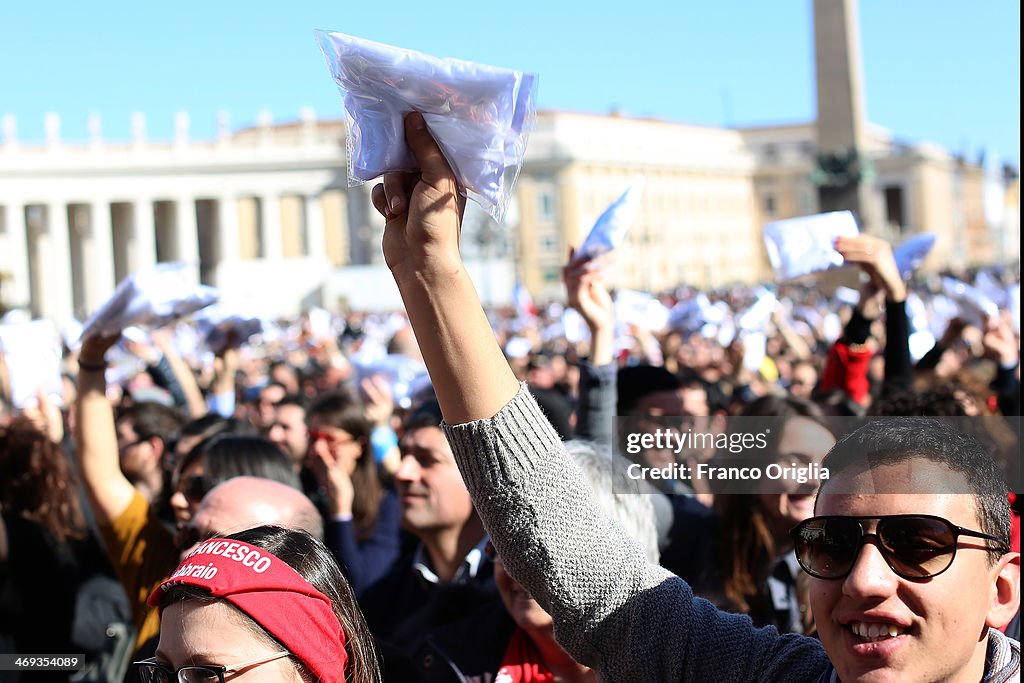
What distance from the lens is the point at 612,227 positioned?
3.80 m

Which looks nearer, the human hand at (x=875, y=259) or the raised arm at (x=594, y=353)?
the raised arm at (x=594, y=353)

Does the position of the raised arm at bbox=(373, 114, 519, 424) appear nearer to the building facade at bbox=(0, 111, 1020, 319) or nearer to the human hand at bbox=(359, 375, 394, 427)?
the human hand at bbox=(359, 375, 394, 427)

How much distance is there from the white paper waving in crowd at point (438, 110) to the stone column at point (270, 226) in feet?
219

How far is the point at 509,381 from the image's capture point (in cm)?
183

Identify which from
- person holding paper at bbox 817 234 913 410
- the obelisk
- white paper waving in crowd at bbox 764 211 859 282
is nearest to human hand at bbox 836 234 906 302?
person holding paper at bbox 817 234 913 410

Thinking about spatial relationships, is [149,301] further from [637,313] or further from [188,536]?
[637,313]

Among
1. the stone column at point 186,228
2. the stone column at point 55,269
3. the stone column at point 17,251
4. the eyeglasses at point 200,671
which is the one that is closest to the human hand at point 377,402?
the eyeglasses at point 200,671

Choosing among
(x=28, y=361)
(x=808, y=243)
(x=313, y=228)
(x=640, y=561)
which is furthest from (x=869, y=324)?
(x=313, y=228)

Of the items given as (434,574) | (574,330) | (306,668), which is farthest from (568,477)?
(574,330)

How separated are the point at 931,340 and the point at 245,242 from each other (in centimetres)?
7700

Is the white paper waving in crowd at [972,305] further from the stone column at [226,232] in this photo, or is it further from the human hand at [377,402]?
the stone column at [226,232]

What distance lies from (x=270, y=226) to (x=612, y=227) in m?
66.5

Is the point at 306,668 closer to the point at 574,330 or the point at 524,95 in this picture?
the point at 524,95

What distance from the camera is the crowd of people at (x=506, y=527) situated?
177cm
